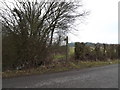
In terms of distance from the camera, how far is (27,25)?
10.1 m

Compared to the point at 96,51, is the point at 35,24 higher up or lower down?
higher up

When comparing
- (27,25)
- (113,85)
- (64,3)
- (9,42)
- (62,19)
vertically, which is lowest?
(113,85)

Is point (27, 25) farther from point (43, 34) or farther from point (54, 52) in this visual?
point (54, 52)

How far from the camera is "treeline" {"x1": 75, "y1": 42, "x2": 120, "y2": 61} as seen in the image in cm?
1455

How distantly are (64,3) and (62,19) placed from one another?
58.9 inches

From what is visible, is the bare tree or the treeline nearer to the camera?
the bare tree

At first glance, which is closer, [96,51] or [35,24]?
[35,24]

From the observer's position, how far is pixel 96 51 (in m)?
16.0

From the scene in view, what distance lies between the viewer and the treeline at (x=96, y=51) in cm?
1455

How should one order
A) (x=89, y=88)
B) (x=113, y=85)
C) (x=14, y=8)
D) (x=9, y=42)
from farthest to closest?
(x=14, y=8)
(x=9, y=42)
(x=113, y=85)
(x=89, y=88)

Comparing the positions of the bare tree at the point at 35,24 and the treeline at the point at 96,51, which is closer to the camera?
the bare tree at the point at 35,24

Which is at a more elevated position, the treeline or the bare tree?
the bare tree

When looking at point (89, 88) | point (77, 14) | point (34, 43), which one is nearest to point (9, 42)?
point (34, 43)

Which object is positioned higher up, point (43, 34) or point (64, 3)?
point (64, 3)
